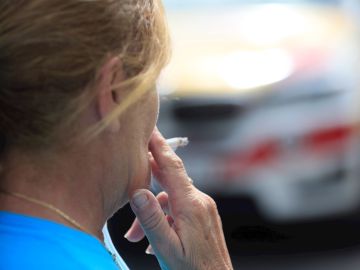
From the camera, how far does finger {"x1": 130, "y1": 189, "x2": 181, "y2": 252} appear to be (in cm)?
155

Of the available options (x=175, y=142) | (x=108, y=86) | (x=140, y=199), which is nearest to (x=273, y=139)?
(x=175, y=142)

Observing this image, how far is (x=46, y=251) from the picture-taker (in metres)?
1.31

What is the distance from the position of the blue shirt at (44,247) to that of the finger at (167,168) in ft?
1.05

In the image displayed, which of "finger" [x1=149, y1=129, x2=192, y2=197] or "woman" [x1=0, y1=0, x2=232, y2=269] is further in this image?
"finger" [x1=149, y1=129, x2=192, y2=197]

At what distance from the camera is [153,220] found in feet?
5.15

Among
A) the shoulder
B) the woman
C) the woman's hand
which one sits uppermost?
the woman

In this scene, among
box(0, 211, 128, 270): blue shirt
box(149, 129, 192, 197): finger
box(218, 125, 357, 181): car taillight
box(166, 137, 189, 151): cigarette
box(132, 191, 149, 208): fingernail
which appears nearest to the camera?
box(0, 211, 128, 270): blue shirt

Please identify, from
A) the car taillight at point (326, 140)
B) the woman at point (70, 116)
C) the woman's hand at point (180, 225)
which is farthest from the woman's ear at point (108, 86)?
the car taillight at point (326, 140)

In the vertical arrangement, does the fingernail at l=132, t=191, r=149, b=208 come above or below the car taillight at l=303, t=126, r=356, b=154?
above

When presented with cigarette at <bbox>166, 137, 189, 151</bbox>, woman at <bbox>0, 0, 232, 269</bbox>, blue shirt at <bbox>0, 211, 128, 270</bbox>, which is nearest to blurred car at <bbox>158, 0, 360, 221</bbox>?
cigarette at <bbox>166, 137, 189, 151</bbox>

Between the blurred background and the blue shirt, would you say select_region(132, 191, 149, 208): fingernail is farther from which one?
the blurred background

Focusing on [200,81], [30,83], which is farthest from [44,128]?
[200,81]

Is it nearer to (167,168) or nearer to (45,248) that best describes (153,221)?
(167,168)

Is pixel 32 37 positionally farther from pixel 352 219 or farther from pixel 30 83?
pixel 352 219
